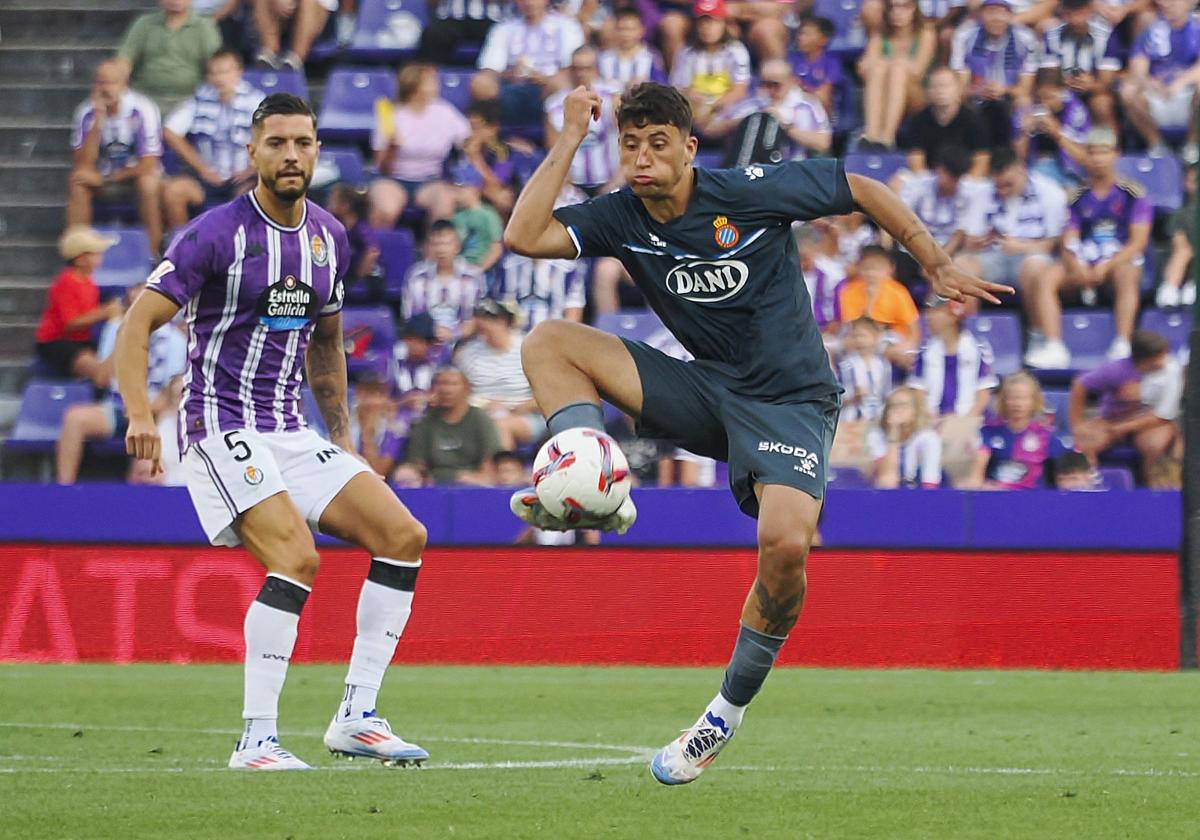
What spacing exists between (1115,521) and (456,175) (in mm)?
5703

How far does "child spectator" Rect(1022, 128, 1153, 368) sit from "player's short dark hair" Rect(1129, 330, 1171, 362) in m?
0.60

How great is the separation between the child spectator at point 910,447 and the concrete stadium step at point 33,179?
7973 mm

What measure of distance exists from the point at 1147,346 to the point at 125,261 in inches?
292

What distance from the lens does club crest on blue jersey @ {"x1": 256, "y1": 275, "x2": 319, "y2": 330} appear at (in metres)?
7.51

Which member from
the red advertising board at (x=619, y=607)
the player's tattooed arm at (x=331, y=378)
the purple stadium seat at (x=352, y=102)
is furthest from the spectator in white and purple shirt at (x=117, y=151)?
the player's tattooed arm at (x=331, y=378)

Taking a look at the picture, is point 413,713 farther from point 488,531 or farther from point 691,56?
point 691,56

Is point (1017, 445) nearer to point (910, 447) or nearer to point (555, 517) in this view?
point (910, 447)

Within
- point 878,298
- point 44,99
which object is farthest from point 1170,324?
point 44,99

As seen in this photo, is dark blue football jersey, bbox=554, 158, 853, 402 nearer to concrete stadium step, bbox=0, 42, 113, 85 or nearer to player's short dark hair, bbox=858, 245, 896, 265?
player's short dark hair, bbox=858, 245, 896, 265

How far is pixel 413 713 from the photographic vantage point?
31.7 feet

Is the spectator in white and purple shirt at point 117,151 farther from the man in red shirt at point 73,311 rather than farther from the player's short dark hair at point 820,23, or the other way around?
the player's short dark hair at point 820,23

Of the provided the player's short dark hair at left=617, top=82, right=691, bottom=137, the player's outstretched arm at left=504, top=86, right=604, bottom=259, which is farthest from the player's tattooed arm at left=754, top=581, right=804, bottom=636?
the player's short dark hair at left=617, top=82, right=691, bottom=137

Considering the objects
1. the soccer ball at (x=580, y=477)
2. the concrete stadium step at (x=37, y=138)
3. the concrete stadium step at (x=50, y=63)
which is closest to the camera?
the soccer ball at (x=580, y=477)

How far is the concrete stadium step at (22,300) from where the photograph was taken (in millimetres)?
16781
